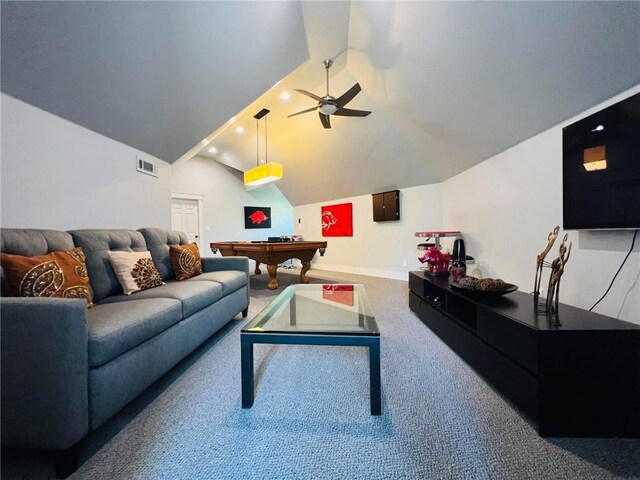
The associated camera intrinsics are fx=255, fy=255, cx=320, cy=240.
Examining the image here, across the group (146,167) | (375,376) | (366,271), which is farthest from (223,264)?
(366,271)

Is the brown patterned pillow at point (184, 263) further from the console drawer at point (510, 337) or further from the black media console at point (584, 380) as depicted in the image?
the black media console at point (584, 380)

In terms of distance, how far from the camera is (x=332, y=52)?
3.32 meters

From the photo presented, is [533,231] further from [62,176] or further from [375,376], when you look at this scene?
[62,176]

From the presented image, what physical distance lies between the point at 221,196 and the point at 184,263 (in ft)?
17.6

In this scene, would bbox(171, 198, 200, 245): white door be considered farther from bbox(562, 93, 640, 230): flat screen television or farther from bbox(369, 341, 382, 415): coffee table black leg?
bbox(562, 93, 640, 230): flat screen television

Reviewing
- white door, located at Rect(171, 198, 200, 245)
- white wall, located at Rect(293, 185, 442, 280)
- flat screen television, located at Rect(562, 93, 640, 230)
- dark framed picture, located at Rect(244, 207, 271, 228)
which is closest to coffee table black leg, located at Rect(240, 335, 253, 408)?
flat screen television, located at Rect(562, 93, 640, 230)

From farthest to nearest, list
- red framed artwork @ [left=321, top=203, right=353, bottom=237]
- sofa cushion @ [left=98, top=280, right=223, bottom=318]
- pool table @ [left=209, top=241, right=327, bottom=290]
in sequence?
1. red framed artwork @ [left=321, top=203, right=353, bottom=237]
2. pool table @ [left=209, top=241, right=327, bottom=290]
3. sofa cushion @ [left=98, top=280, right=223, bottom=318]

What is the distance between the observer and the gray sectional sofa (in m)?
0.93

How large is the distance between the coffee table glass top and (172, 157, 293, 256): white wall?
5543mm

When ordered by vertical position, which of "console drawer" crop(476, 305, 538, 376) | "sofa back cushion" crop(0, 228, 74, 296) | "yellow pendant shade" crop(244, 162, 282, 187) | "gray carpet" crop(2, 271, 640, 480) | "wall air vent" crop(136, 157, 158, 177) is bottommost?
"gray carpet" crop(2, 271, 640, 480)

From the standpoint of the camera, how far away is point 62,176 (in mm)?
2176

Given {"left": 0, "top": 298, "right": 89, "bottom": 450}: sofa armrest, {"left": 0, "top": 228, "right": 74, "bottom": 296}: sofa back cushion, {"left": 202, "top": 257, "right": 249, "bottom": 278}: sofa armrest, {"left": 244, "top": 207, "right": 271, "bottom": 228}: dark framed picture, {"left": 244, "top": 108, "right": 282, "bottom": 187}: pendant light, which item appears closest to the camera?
{"left": 0, "top": 298, "right": 89, "bottom": 450}: sofa armrest

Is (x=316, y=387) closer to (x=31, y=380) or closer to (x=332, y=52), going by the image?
(x=31, y=380)

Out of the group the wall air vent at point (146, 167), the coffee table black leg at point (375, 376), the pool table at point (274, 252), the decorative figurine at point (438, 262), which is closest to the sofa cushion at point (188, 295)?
the coffee table black leg at point (375, 376)
